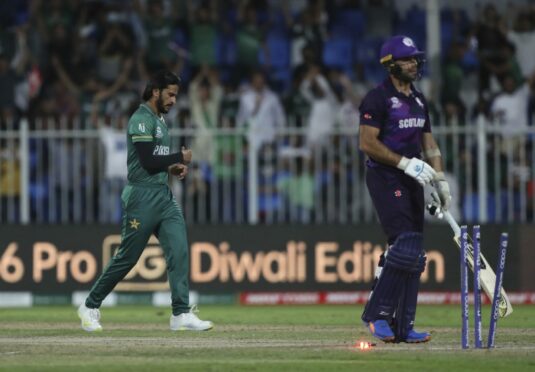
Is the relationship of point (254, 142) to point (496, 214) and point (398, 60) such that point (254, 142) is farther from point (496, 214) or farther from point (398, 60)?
point (398, 60)

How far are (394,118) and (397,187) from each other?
54cm

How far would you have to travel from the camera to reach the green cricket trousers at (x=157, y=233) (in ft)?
42.5

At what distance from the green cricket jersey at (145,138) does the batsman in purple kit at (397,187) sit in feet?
6.85

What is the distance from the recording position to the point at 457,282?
19.3 metres

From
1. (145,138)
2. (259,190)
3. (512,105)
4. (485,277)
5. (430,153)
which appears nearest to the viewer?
(485,277)

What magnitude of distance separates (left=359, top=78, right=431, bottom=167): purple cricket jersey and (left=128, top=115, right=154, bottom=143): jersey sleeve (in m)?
2.09

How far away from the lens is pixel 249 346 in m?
11.7

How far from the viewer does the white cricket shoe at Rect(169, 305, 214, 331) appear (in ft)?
42.8

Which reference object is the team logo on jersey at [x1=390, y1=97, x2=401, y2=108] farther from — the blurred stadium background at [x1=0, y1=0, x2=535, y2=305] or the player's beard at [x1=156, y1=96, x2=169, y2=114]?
the blurred stadium background at [x1=0, y1=0, x2=535, y2=305]

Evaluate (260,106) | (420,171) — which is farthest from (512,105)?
(420,171)

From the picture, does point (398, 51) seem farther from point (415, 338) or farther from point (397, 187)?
point (415, 338)

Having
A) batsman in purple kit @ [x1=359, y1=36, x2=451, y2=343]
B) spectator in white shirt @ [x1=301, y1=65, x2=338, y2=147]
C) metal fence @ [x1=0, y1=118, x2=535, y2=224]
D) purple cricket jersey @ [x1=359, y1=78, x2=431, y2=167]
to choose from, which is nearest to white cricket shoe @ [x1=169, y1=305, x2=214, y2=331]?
batsman in purple kit @ [x1=359, y1=36, x2=451, y2=343]

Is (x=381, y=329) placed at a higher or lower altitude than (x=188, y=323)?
higher

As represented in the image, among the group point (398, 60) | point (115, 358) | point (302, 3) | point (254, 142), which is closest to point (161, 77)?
point (398, 60)
